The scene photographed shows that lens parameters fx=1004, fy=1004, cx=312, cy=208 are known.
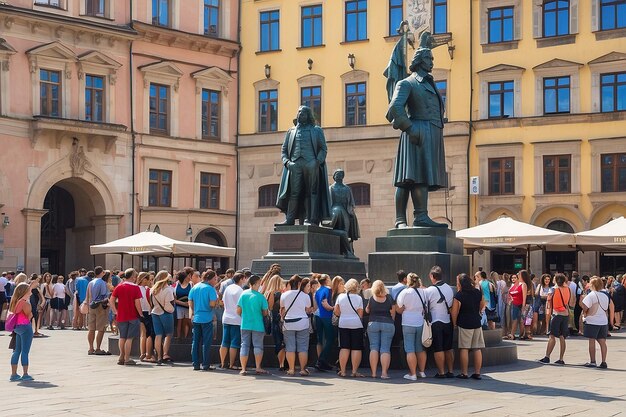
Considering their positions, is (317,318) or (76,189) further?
(76,189)

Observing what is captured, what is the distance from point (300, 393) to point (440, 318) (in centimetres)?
280

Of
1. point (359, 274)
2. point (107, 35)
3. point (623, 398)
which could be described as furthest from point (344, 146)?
point (623, 398)

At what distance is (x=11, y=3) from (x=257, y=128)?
37.7 feet

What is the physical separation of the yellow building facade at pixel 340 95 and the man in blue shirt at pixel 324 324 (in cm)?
2299

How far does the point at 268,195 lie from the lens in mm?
42250

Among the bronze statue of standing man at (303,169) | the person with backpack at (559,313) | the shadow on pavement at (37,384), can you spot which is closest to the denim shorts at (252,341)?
the shadow on pavement at (37,384)

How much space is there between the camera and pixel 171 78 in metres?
41.1

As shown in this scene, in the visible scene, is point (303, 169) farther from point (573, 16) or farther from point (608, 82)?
point (573, 16)

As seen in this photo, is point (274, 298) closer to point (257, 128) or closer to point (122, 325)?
point (122, 325)

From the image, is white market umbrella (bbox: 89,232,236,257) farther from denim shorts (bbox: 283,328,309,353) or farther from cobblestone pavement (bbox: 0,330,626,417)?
denim shorts (bbox: 283,328,309,353)

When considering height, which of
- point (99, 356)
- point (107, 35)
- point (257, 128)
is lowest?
point (99, 356)

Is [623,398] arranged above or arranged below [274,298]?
below

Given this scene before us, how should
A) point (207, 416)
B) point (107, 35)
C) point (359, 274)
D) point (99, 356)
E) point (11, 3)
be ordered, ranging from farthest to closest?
point (107, 35) → point (11, 3) → point (359, 274) → point (99, 356) → point (207, 416)

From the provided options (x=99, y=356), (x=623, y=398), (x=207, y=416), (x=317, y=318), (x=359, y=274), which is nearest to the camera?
(x=207, y=416)
